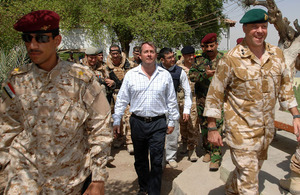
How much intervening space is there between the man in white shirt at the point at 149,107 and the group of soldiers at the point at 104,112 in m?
0.01

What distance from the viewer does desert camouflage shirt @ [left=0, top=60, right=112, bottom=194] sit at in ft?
6.32

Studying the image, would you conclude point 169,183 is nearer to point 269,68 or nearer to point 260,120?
point 260,120

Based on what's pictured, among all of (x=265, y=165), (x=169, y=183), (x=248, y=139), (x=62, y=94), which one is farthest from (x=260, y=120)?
(x=169, y=183)

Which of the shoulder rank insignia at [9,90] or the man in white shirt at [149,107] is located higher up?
the shoulder rank insignia at [9,90]

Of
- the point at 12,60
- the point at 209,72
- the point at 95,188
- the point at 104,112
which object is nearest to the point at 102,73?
the point at 12,60

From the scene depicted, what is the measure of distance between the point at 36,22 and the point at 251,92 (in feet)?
6.61

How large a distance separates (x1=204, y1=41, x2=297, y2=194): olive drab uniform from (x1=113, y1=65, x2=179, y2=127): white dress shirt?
0.97m

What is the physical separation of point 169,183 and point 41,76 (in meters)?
3.18

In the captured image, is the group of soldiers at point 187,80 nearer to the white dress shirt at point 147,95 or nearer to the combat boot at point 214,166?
the combat boot at point 214,166

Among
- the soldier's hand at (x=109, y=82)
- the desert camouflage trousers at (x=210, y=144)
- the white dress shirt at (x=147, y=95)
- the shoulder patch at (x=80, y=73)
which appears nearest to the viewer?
the shoulder patch at (x=80, y=73)

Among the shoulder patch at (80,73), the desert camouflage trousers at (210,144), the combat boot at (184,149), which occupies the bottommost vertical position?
the combat boot at (184,149)

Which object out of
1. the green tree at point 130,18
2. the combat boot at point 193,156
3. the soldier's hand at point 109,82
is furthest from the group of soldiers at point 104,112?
the green tree at point 130,18

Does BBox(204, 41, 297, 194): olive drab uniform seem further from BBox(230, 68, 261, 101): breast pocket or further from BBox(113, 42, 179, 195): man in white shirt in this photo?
BBox(113, 42, 179, 195): man in white shirt

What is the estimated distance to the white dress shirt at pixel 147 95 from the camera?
11.6 ft
